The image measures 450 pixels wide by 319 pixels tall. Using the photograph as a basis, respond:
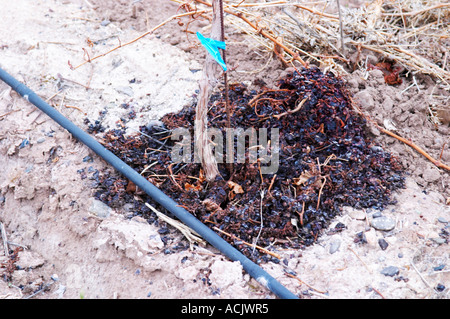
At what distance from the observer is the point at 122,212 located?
2.29 metres

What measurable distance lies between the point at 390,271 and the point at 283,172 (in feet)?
2.45

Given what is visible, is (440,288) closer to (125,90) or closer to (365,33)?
(365,33)

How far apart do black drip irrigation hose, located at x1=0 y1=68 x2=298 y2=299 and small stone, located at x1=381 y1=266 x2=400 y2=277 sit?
45 centimetres

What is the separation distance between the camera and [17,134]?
2.77 m

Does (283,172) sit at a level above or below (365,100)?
below

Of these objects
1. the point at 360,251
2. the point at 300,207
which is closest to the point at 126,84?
the point at 300,207

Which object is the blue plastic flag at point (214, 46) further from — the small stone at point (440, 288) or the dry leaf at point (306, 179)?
the small stone at point (440, 288)

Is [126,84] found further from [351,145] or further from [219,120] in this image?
[351,145]

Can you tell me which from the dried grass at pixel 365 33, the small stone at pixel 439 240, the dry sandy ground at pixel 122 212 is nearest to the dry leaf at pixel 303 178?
the dry sandy ground at pixel 122 212

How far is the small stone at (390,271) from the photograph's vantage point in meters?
1.91

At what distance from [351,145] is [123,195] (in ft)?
4.50

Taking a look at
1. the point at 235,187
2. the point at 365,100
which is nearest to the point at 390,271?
the point at 235,187

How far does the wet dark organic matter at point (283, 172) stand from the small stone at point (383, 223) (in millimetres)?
114
